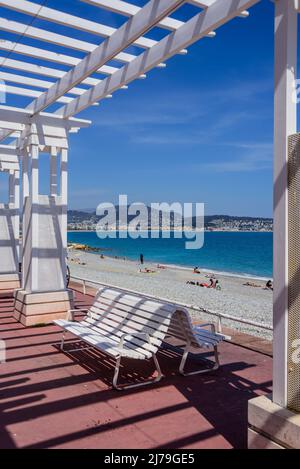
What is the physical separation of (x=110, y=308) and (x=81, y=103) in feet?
10.7

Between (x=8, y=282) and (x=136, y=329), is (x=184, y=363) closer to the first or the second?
(x=136, y=329)

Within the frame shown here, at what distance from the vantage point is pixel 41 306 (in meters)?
6.75

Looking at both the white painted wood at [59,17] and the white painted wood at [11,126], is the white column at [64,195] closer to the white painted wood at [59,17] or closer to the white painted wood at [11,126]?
the white painted wood at [11,126]

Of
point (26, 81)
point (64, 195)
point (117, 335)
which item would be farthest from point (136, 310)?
point (26, 81)

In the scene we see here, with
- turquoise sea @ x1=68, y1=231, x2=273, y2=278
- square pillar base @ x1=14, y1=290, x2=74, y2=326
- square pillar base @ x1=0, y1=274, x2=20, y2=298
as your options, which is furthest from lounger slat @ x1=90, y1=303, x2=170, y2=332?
turquoise sea @ x1=68, y1=231, x2=273, y2=278

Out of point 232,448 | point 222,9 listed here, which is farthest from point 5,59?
point 232,448

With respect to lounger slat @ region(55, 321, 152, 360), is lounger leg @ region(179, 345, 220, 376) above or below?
below

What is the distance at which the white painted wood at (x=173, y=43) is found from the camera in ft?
12.5

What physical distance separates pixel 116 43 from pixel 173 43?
616 mm

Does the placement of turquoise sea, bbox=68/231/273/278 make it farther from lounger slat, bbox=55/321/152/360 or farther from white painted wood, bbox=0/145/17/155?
lounger slat, bbox=55/321/152/360

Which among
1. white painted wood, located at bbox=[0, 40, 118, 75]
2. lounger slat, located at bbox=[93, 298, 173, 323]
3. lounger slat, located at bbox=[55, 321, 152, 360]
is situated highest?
white painted wood, located at bbox=[0, 40, 118, 75]

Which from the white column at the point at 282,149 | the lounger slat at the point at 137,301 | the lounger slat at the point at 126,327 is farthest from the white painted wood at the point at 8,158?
the white column at the point at 282,149

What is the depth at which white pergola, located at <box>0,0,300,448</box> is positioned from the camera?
2734mm

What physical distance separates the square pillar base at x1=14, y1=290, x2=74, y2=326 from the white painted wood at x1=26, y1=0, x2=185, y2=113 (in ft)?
9.71
